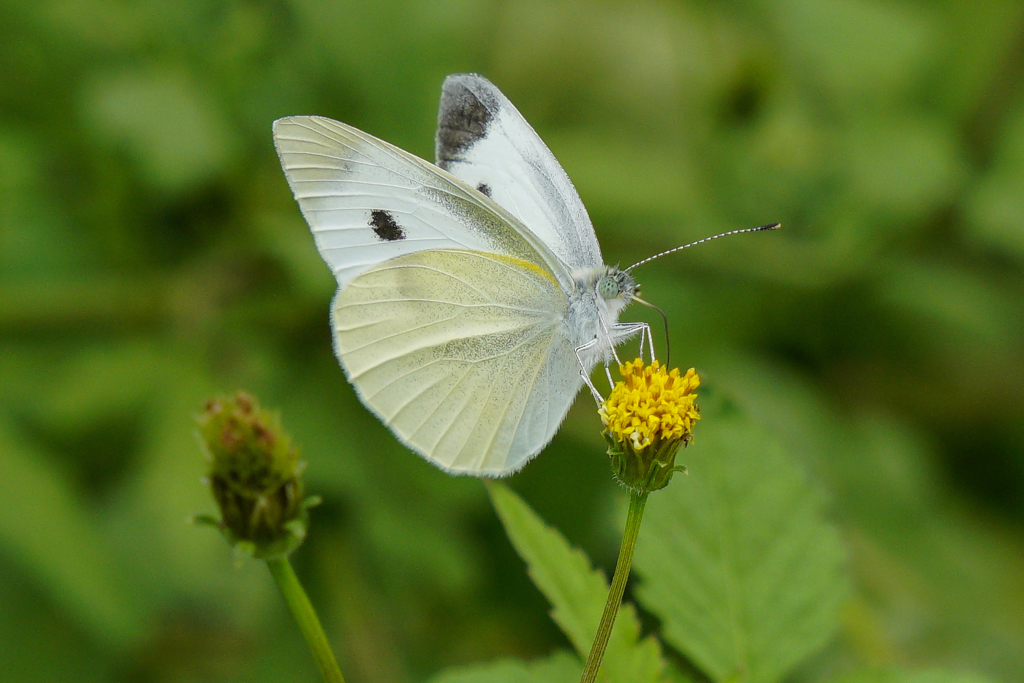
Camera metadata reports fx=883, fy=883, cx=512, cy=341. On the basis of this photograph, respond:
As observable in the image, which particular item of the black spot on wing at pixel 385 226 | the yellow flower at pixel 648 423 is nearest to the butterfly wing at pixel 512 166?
the black spot on wing at pixel 385 226

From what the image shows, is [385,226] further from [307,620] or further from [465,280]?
→ [307,620]

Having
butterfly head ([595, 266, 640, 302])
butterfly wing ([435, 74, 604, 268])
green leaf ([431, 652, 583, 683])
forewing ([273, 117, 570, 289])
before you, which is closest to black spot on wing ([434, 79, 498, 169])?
butterfly wing ([435, 74, 604, 268])

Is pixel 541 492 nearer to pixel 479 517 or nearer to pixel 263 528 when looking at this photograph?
pixel 479 517

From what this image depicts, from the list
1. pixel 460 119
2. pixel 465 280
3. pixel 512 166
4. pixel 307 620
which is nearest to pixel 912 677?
pixel 307 620

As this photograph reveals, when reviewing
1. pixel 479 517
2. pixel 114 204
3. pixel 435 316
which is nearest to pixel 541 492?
pixel 479 517

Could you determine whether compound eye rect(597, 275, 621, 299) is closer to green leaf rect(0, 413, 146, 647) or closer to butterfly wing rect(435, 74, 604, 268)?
butterfly wing rect(435, 74, 604, 268)

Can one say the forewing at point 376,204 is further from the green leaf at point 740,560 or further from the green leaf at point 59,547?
the green leaf at point 59,547
